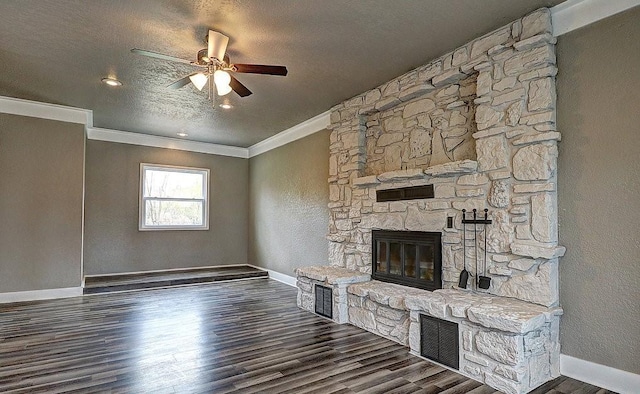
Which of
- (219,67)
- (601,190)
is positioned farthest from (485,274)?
(219,67)

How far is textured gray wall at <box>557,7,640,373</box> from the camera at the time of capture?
2.49 m

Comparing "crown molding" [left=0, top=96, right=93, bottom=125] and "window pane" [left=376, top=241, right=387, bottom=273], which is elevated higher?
"crown molding" [left=0, top=96, right=93, bottom=125]

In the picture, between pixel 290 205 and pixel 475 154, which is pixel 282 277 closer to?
pixel 290 205

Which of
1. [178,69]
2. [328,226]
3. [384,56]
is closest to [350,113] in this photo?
[384,56]

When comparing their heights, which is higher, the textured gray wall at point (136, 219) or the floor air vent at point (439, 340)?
the textured gray wall at point (136, 219)

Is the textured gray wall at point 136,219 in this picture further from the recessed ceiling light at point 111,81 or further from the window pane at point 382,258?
the window pane at point 382,258

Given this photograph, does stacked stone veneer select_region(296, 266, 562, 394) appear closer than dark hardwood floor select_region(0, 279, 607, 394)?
Yes

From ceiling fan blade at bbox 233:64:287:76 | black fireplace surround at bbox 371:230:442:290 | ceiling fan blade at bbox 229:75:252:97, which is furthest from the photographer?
black fireplace surround at bbox 371:230:442:290

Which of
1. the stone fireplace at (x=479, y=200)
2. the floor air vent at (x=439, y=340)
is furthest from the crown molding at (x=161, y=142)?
the floor air vent at (x=439, y=340)

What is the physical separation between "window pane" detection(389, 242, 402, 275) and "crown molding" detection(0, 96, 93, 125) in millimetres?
4897

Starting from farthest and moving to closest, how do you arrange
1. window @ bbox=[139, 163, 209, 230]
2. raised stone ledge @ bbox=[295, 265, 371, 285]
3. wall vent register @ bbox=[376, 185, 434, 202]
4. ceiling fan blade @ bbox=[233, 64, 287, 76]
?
window @ bbox=[139, 163, 209, 230] < raised stone ledge @ bbox=[295, 265, 371, 285] < wall vent register @ bbox=[376, 185, 434, 202] < ceiling fan blade @ bbox=[233, 64, 287, 76]

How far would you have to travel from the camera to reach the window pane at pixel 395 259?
414 cm

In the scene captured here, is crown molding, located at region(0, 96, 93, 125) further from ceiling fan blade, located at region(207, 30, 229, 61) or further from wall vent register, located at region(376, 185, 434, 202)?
wall vent register, located at region(376, 185, 434, 202)

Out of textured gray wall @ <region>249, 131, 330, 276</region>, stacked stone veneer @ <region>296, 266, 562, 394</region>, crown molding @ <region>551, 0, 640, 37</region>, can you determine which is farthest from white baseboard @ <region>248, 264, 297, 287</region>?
crown molding @ <region>551, 0, 640, 37</region>
